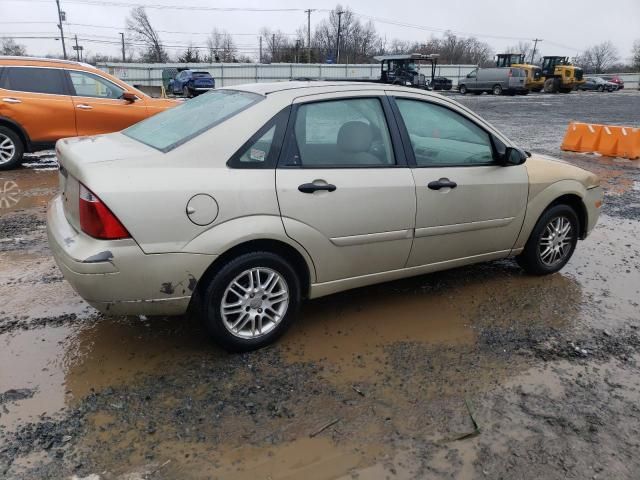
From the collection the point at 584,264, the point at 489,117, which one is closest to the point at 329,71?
the point at 489,117

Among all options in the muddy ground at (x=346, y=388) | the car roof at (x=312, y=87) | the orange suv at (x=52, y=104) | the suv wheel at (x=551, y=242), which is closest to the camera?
the muddy ground at (x=346, y=388)

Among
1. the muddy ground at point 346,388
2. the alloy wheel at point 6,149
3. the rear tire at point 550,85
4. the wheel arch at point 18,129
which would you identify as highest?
the wheel arch at point 18,129

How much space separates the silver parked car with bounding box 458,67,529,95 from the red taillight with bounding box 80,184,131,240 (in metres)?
39.9

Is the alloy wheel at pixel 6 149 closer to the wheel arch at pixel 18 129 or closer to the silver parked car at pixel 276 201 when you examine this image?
the wheel arch at pixel 18 129

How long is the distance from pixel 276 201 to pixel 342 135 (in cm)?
75

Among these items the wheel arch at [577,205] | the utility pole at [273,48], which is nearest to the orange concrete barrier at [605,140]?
the wheel arch at [577,205]

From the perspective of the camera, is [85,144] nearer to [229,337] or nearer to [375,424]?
[229,337]

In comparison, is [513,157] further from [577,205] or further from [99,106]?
[99,106]

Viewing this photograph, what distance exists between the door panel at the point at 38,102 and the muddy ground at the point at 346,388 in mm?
4640

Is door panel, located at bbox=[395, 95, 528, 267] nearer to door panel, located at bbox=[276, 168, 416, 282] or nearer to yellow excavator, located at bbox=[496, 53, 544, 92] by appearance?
door panel, located at bbox=[276, 168, 416, 282]

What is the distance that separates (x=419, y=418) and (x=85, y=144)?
2.74m

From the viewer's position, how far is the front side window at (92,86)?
865cm

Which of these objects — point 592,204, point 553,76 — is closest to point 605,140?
point 592,204

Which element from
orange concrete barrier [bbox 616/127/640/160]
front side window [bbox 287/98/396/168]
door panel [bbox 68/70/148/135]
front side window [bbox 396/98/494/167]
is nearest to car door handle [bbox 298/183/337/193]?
front side window [bbox 287/98/396/168]
